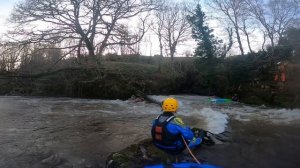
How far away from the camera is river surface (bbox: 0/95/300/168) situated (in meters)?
6.51

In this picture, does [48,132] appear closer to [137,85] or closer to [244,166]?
[244,166]

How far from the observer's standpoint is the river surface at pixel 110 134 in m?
6.51

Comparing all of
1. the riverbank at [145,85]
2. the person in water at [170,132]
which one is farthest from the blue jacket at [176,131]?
the riverbank at [145,85]

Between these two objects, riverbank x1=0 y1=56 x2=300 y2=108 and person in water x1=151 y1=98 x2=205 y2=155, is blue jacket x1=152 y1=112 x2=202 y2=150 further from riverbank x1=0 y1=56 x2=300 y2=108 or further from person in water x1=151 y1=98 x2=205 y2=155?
riverbank x1=0 y1=56 x2=300 y2=108

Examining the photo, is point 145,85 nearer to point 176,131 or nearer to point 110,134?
point 110,134

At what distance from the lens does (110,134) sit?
347 inches

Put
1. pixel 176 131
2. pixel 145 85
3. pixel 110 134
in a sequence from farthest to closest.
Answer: pixel 145 85 → pixel 110 134 → pixel 176 131

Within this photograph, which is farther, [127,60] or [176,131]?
[127,60]

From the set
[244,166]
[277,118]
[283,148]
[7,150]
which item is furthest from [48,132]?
[277,118]

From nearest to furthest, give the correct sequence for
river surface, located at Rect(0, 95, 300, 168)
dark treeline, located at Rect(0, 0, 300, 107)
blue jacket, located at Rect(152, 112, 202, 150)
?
blue jacket, located at Rect(152, 112, 202, 150), river surface, located at Rect(0, 95, 300, 168), dark treeline, located at Rect(0, 0, 300, 107)

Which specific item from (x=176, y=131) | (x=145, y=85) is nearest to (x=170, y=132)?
(x=176, y=131)

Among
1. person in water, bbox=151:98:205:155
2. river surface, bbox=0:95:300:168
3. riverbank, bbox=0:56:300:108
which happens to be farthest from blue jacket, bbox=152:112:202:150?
riverbank, bbox=0:56:300:108

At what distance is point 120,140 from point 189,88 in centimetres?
1449

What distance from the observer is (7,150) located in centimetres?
714
